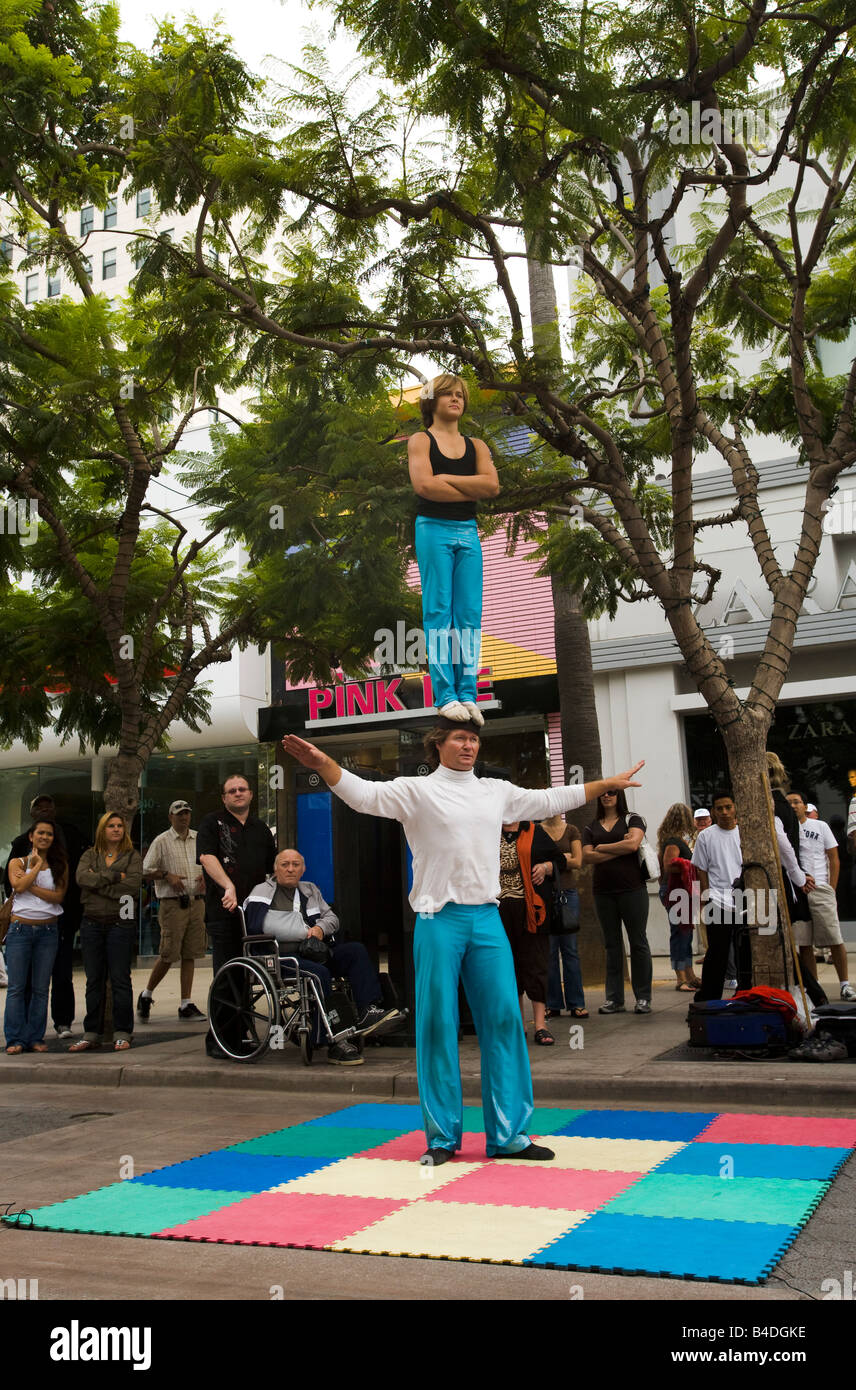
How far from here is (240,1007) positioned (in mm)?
9438

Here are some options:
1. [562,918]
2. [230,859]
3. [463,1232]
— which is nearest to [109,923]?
[230,859]

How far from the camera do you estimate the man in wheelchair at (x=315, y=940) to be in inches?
361

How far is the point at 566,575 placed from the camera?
12117 millimetres

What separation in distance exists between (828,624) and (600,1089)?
11159 mm

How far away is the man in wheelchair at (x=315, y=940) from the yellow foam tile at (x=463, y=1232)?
4.00 meters

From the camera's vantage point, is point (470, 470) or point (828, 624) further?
point (828, 624)

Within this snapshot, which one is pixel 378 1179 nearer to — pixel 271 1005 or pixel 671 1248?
pixel 671 1248

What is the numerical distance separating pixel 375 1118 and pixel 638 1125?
5.73 ft

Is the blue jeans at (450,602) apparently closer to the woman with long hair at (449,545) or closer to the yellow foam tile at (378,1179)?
the woman with long hair at (449,545)

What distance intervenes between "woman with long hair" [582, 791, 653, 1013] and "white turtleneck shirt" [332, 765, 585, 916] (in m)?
4.94

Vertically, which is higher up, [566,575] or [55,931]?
[566,575]
